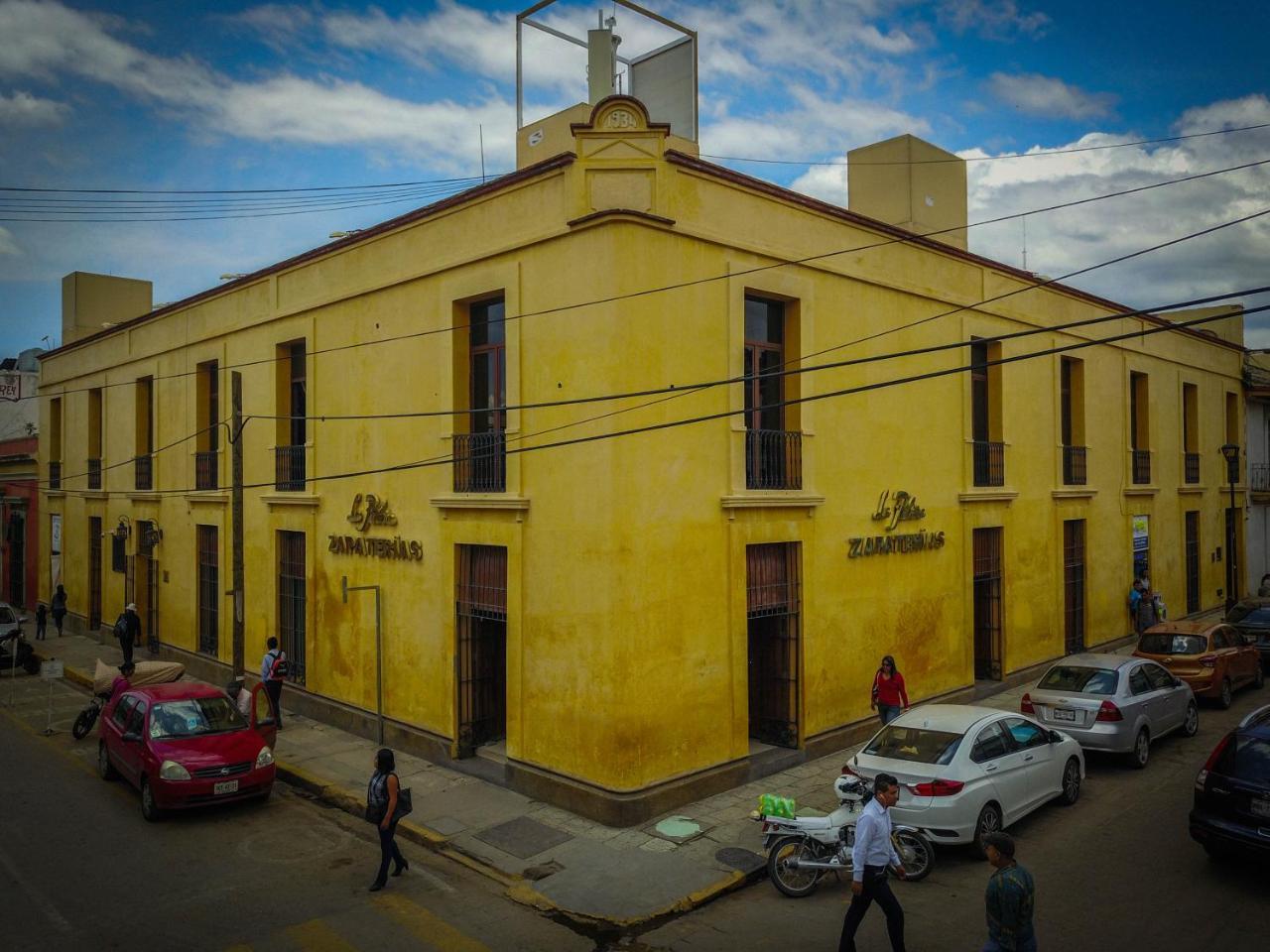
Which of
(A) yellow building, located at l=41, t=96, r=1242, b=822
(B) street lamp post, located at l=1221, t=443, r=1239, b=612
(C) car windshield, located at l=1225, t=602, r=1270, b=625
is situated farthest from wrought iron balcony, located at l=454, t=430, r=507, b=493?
(B) street lamp post, located at l=1221, t=443, r=1239, b=612

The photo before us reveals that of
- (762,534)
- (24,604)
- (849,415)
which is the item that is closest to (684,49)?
(849,415)

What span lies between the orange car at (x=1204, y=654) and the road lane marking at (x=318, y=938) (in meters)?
15.1

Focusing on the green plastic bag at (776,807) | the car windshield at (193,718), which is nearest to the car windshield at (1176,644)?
the green plastic bag at (776,807)

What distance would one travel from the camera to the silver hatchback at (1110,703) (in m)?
12.8

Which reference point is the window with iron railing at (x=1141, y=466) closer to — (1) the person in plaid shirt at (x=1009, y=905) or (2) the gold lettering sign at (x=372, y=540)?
(2) the gold lettering sign at (x=372, y=540)

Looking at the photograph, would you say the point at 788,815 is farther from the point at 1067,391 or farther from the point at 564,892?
the point at 1067,391

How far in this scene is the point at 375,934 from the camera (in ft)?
27.8

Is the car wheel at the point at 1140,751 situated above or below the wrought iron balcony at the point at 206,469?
below

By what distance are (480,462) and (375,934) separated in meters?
6.73

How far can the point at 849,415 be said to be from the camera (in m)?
14.7

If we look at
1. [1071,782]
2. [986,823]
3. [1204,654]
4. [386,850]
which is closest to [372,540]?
[386,850]

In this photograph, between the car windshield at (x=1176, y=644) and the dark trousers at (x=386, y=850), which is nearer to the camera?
the dark trousers at (x=386, y=850)

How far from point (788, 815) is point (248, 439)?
46.9 feet

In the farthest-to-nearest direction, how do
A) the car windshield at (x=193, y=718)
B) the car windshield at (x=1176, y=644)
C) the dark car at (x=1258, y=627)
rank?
the dark car at (x=1258, y=627) → the car windshield at (x=1176, y=644) → the car windshield at (x=193, y=718)
